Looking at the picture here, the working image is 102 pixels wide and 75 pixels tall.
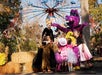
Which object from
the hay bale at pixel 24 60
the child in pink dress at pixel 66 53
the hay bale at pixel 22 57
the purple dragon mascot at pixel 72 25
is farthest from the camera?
the purple dragon mascot at pixel 72 25

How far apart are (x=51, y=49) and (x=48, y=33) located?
0.55 metres

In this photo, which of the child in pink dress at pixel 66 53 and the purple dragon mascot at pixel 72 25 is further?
the purple dragon mascot at pixel 72 25

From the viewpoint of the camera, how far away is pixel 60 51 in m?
9.59

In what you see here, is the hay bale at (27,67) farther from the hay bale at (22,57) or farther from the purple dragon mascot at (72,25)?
the purple dragon mascot at (72,25)

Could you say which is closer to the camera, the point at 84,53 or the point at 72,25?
the point at 84,53

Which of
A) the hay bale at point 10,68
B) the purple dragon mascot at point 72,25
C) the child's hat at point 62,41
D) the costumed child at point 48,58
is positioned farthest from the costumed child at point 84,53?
the hay bale at point 10,68

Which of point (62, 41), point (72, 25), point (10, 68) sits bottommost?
point (10, 68)

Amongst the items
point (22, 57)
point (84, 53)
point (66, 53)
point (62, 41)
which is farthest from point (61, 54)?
point (22, 57)

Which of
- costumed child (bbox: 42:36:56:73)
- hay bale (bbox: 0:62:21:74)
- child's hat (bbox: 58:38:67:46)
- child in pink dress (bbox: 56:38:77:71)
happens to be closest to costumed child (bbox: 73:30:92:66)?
child in pink dress (bbox: 56:38:77:71)

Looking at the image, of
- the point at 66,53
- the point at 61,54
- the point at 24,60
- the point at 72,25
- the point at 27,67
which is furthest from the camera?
the point at 72,25

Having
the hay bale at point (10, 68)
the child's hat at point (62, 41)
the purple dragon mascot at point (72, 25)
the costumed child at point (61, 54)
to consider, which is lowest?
the hay bale at point (10, 68)

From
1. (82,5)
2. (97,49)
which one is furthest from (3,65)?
(97,49)

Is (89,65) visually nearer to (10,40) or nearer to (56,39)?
(56,39)

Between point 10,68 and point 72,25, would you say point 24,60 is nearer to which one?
point 10,68
